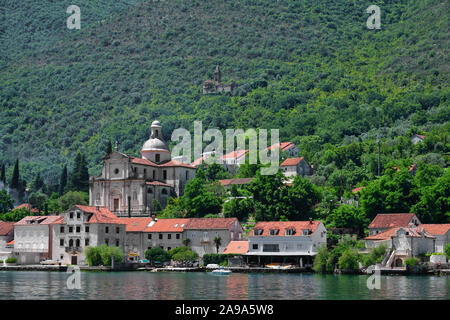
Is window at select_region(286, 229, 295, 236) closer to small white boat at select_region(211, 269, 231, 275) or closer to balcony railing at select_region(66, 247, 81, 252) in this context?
small white boat at select_region(211, 269, 231, 275)

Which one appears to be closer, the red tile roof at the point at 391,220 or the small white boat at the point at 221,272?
the small white boat at the point at 221,272

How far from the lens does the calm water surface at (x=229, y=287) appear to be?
60406 mm

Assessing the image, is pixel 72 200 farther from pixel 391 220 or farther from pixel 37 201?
pixel 391 220

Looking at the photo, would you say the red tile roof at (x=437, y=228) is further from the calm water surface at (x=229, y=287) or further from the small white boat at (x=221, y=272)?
the small white boat at (x=221, y=272)

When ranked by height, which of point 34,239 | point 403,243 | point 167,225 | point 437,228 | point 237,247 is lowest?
point 237,247

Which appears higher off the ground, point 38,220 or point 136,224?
point 38,220

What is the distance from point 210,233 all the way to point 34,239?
25538 mm

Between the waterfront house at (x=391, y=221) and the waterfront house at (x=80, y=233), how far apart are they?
3354cm

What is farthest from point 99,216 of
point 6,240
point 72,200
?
point 72,200

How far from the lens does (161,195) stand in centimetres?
12712

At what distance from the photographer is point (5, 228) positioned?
4552 inches

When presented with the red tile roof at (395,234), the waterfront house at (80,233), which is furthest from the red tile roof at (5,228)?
the red tile roof at (395,234)
